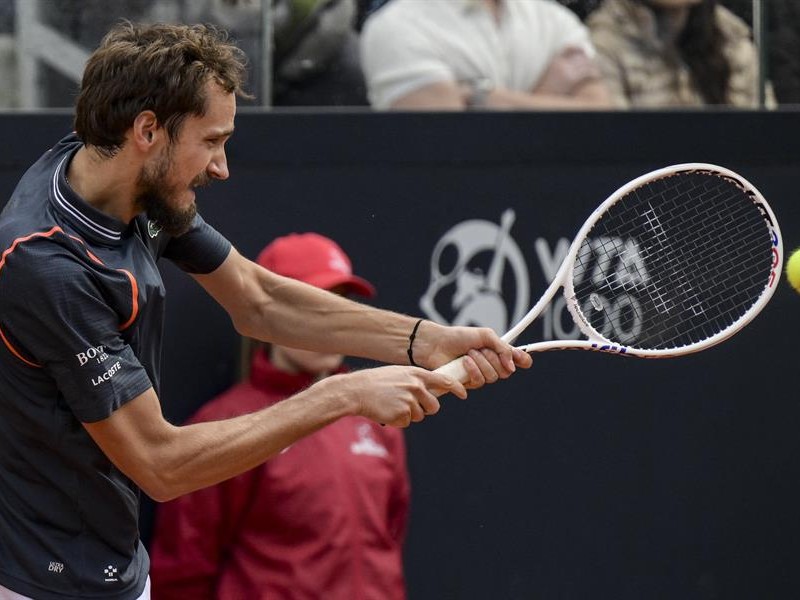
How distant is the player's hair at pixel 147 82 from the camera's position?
276 centimetres

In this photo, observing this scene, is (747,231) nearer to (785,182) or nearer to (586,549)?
(785,182)

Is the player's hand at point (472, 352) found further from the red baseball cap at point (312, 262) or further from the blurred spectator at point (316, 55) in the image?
the blurred spectator at point (316, 55)

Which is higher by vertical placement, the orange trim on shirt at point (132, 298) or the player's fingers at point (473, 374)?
the orange trim on shirt at point (132, 298)

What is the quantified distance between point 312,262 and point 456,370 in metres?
1.07

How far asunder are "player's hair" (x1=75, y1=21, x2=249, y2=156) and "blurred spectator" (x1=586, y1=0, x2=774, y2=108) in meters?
1.89

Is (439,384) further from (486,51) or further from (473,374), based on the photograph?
(486,51)

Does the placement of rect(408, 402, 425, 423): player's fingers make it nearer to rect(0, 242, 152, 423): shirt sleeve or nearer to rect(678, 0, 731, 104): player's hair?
rect(0, 242, 152, 423): shirt sleeve

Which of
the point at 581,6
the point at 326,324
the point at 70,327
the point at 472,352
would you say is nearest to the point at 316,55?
the point at 581,6

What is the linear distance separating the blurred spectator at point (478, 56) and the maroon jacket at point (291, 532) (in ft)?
3.11

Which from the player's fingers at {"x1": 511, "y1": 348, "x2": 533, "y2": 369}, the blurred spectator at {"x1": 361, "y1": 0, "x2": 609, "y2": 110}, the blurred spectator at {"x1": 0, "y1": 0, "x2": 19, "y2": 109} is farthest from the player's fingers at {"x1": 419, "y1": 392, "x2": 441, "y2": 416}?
the blurred spectator at {"x1": 0, "y1": 0, "x2": 19, "y2": 109}

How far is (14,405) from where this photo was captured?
279 centimetres

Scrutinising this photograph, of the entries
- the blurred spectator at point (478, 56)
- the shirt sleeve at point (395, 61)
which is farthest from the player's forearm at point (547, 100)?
the shirt sleeve at point (395, 61)

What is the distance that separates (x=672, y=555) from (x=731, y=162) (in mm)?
1105

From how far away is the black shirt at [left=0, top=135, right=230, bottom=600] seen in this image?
2.65m
